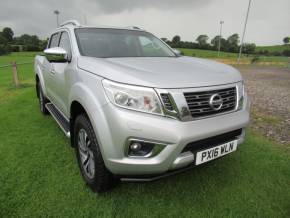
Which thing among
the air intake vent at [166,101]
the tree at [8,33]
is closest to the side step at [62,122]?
the air intake vent at [166,101]

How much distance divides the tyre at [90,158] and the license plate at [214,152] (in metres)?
0.80

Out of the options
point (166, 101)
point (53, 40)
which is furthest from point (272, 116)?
point (53, 40)

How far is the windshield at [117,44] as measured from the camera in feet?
8.89

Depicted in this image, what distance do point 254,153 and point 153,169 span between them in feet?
6.66

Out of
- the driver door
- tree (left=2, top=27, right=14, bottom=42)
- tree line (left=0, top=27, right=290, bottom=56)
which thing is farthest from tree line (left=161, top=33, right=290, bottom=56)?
tree (left=2, top=27, right=14, bottom=42)

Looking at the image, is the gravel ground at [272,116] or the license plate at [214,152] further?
the gravel ground at [272,116]

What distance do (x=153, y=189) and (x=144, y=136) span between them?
38.2 inches

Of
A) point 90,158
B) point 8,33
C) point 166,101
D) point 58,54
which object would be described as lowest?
point 90,158

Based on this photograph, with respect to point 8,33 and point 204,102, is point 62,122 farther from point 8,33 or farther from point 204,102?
point 8,33

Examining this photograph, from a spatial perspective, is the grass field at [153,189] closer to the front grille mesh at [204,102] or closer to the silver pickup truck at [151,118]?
the silver pickup truck at [151,118]

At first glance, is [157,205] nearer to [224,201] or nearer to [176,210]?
[176,210]

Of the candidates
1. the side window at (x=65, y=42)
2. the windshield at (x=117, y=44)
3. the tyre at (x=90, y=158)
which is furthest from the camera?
the side window at (x=65, y=42)

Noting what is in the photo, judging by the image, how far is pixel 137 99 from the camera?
1.74 metres

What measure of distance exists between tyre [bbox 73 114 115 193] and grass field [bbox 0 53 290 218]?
17 centimetres
